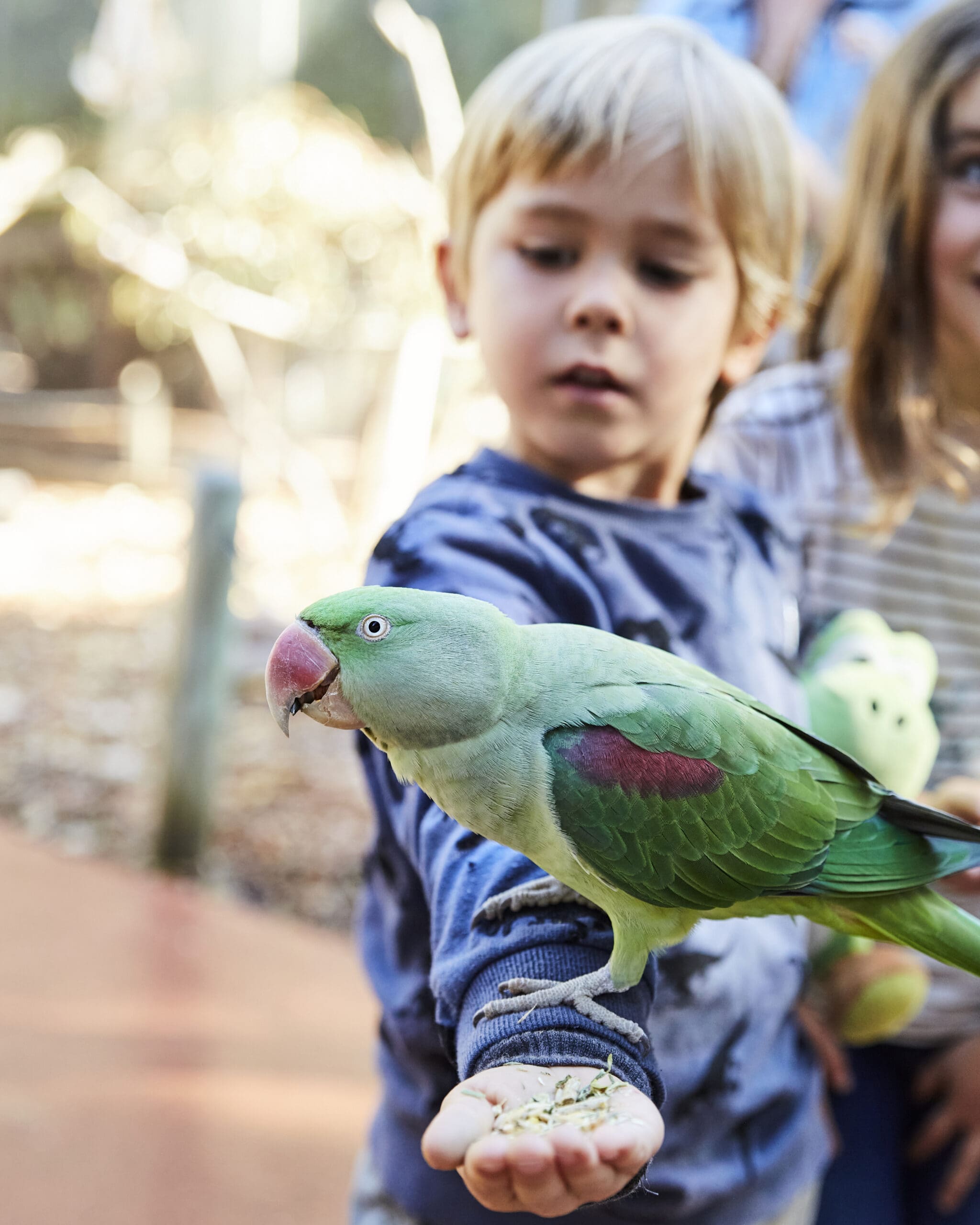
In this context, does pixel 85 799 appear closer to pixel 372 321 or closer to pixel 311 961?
pixel 311 961

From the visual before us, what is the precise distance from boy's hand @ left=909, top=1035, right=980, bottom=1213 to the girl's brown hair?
0.54 m

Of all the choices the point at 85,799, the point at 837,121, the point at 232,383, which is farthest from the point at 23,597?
the point at 837,121

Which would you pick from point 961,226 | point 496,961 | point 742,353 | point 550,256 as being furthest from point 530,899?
point 961,226

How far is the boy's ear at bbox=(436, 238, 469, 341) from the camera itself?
95 cm

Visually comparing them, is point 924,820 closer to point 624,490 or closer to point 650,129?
point 624,490

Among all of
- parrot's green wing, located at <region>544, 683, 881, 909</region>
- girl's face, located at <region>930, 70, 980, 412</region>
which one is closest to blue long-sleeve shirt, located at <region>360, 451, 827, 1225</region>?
parrot's green wing, located at <region>544, 683, 881, 909</region>

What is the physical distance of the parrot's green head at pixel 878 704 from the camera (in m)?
0.79

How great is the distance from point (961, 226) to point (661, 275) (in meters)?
0.42

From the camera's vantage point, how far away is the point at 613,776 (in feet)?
1.71

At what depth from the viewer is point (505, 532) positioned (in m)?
0.75

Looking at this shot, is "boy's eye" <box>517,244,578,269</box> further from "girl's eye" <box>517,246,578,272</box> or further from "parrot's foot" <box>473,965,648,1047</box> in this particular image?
"parrot's foot" <box>473,965,648,1047</box>

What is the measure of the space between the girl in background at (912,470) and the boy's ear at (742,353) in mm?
158

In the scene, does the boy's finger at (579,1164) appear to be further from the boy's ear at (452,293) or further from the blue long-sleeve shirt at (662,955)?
the boy's ear at (452,293)

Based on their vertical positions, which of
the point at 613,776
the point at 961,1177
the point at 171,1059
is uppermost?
the point at 613,776
